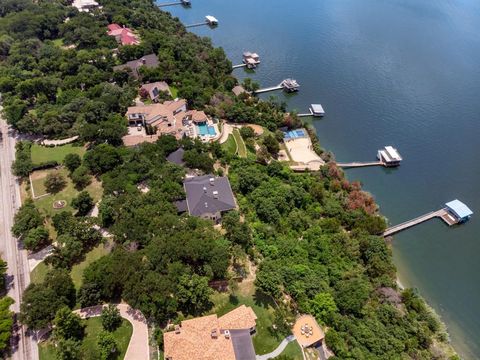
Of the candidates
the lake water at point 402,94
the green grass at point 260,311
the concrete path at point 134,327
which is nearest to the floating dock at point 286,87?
the lake water at point 402,94

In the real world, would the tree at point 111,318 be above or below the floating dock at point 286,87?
below

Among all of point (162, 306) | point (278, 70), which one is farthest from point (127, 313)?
point (278, 70)

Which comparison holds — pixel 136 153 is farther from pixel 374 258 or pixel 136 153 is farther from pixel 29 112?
pixel 374 258

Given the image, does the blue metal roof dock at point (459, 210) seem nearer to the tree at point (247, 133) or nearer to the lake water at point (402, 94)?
the lake water at point (402, 94)

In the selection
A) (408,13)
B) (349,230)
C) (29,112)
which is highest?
(408,13)

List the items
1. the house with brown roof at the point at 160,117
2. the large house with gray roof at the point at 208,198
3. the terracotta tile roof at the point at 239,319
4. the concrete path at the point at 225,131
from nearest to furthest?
the terracotta tile roof at the point at 239,319 → the large house with gray roof at the point at 208,198 → the house with brown roof at the point at 160,117 → the concrete path at the point at 225,131
